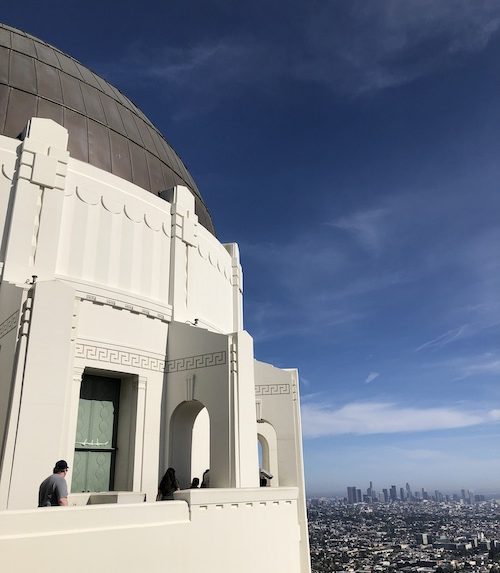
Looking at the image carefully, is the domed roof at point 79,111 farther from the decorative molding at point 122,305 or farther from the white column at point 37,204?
the decorative molding at point 122,305

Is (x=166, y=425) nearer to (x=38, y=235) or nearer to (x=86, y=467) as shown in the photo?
(x=86, y=467)

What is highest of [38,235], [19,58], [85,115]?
[19,58]

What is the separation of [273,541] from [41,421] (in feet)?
14.6

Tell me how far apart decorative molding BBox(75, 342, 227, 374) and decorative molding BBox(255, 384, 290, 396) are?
331cm

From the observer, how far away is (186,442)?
36.8ft

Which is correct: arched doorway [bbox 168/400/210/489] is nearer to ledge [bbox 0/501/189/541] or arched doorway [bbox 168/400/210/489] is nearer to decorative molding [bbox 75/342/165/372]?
decorative molding [bbox 75/342/165/372]

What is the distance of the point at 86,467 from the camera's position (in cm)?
999

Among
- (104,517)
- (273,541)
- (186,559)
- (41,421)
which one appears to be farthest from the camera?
(273,541)

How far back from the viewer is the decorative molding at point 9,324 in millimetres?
8227

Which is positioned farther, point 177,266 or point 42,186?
point 177,266

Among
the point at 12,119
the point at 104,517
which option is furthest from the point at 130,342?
the point at 12,119

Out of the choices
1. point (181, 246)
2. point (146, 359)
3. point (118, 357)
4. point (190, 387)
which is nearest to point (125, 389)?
point (146, 359)

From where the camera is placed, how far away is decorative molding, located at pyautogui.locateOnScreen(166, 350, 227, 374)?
1028 centimetres

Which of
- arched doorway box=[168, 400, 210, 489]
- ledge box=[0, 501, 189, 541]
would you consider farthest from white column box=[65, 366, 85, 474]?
ledge box=[0, 501, 189, 541]
